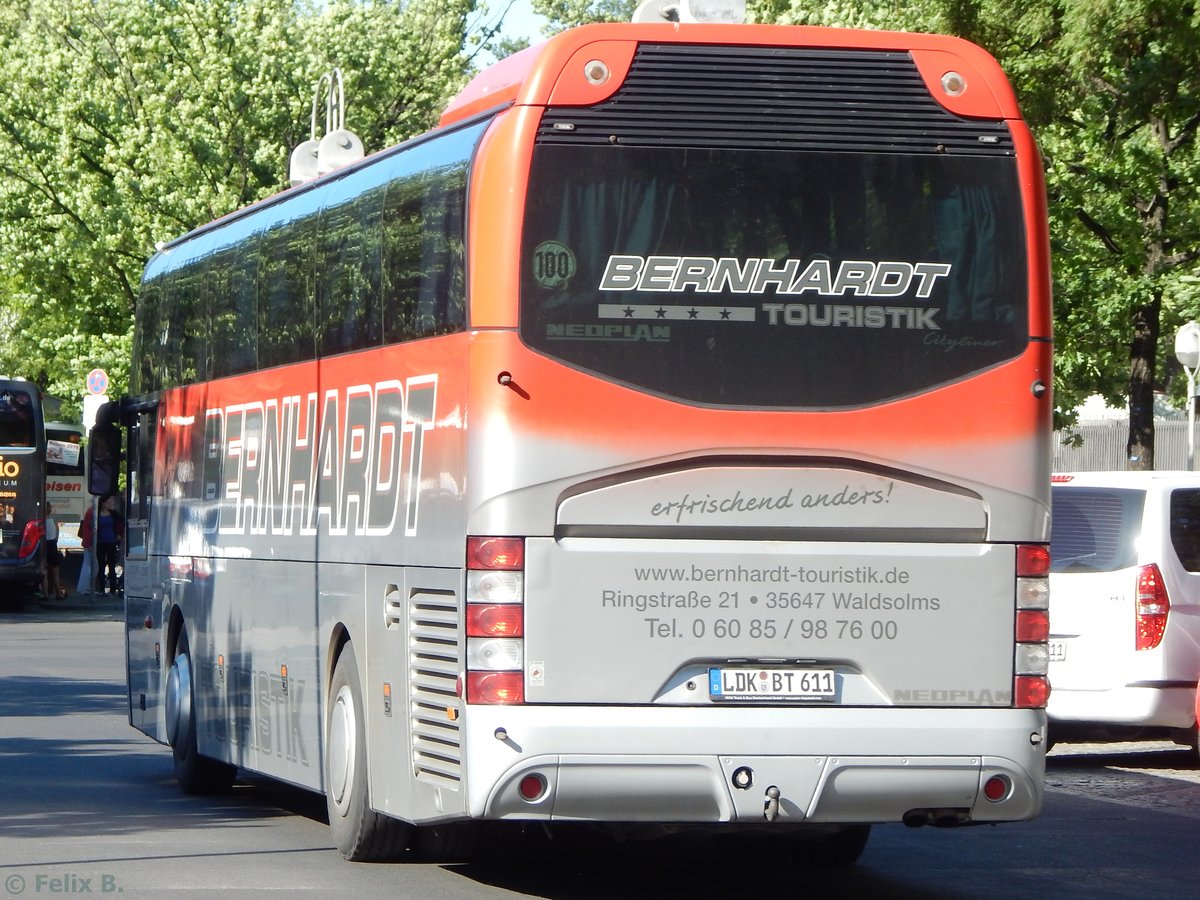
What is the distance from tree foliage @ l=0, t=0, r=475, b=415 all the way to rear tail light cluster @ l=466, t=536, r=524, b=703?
3208cm

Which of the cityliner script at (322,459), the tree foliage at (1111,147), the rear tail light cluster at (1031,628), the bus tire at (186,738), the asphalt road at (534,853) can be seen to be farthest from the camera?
the tree foliage at (1111,147)

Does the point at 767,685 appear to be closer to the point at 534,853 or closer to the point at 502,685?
the point at 502,685

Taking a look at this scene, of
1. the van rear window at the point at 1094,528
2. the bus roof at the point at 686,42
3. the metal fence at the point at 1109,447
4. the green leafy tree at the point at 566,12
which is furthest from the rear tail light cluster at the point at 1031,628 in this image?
the green leafy tree at the point at 566,12

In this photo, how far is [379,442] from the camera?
9.68m

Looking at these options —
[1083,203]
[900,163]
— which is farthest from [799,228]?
[1083,203]

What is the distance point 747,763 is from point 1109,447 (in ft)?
168

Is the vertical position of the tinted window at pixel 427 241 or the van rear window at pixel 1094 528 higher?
the tinted window at pixel 427 241

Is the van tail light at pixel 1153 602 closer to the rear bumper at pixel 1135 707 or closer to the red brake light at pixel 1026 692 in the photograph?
the rear bumper at pixel 1135 707

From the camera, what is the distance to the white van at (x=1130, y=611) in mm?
14008

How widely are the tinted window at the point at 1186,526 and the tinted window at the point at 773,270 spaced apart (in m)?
5.76

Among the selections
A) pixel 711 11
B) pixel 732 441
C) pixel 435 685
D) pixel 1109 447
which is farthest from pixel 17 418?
pixel 1109 447

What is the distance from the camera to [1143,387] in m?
27.0

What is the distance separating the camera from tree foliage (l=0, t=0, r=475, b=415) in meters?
40.0

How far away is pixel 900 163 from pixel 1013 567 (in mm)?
1621
